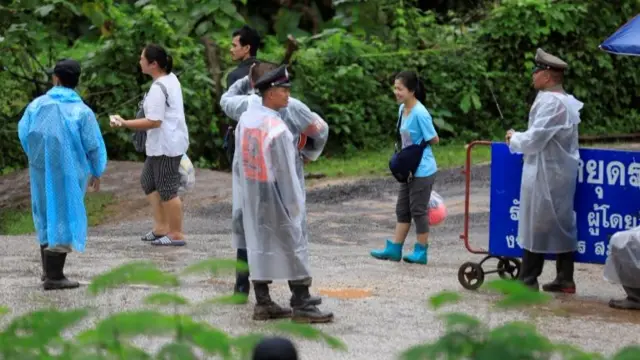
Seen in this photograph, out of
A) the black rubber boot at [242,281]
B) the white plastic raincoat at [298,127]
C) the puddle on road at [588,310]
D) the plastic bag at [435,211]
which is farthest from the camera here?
the plastic bag at [435,211]

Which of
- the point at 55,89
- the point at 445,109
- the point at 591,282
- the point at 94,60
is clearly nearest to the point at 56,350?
the point at 55,89

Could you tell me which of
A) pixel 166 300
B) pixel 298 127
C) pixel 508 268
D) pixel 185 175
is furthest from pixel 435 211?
pixel 166 300

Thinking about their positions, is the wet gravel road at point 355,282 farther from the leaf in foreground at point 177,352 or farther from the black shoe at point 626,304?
the leaf in foreground at point 177,352

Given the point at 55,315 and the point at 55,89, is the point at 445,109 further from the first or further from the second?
the point at 55,315

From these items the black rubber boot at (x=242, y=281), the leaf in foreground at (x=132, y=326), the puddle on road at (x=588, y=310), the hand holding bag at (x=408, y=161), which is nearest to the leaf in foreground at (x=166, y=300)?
the leaf in foreground at (x=132, y=326)

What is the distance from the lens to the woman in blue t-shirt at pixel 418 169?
1107 cm

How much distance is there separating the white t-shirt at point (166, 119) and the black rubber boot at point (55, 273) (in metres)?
2.00

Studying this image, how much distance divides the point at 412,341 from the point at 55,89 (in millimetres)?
3229

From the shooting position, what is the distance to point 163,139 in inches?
460

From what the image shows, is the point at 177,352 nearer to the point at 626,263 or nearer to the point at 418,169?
the point at 626,263

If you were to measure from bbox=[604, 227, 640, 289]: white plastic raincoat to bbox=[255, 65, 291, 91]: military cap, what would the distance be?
8.04 ft

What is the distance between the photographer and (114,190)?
15.4 metres

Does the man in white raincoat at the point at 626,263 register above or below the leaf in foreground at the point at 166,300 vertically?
below

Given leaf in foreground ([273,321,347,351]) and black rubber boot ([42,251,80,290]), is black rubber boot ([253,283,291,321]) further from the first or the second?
leaf in foreground ([273,321,347,351])
